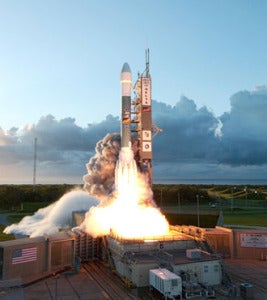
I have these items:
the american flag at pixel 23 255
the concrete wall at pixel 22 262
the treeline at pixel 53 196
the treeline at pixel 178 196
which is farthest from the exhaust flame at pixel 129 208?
the treeline at pixel 178 196

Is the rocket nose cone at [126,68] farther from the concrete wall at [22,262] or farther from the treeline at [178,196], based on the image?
the treeline at [178,196]

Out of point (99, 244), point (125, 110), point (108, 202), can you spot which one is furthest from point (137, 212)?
point (125, 110)

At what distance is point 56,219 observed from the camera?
237 feet

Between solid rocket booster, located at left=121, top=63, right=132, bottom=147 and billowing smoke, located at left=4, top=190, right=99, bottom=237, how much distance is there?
21.5m

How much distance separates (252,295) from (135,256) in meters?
12.7

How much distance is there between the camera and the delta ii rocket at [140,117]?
56.1 m

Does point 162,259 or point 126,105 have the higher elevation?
point 126,105

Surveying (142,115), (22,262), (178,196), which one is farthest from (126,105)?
(178,196)

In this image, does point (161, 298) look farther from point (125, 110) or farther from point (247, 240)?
Result: point (125, 110)

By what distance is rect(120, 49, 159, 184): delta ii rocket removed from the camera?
56094mm

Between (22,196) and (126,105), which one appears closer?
(126,105)

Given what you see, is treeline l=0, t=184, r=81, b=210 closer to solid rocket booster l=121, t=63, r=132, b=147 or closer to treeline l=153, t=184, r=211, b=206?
treeline l=153, t=184, r=211, b=206

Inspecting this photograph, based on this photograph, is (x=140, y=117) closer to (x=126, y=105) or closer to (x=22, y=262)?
(x=126, y=105)

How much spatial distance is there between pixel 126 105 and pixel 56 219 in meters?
31.0
